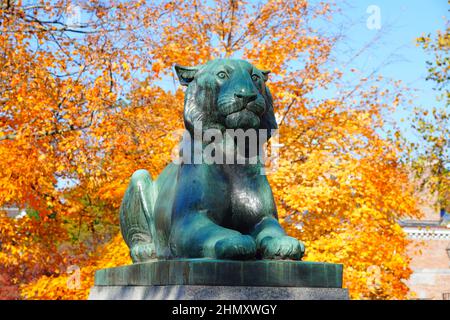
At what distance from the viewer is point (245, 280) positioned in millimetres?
4250

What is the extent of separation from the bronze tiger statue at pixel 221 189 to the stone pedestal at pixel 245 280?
6.2 inches

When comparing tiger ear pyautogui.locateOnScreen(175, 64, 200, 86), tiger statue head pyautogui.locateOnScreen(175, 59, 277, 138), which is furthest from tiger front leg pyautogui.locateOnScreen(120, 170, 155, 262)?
tiger ear pyautogui.locateOnScreen(175, 64, 200, 86)

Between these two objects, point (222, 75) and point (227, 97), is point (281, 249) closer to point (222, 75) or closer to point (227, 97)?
point (227, 97)

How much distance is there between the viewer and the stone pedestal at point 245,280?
4199 millimetres

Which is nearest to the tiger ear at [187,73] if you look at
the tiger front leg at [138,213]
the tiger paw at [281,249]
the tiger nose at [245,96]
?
the tiger nose at [245,96]

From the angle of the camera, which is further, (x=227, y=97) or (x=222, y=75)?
(x=222, y=75)

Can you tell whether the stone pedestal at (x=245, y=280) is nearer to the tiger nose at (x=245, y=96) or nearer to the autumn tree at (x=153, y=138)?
the tiger nose at (x=245, y=96)

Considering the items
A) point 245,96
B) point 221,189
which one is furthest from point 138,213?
point 245,96

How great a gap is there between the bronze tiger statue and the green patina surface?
138 millimetres

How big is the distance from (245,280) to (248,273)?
0.16ft

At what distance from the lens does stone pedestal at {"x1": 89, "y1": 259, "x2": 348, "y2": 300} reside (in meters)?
4.20

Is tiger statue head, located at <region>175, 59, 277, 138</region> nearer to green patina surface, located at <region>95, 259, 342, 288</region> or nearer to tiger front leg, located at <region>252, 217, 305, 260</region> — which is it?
tiger front leg, located at <region>252, 217, 305, 260</region>
